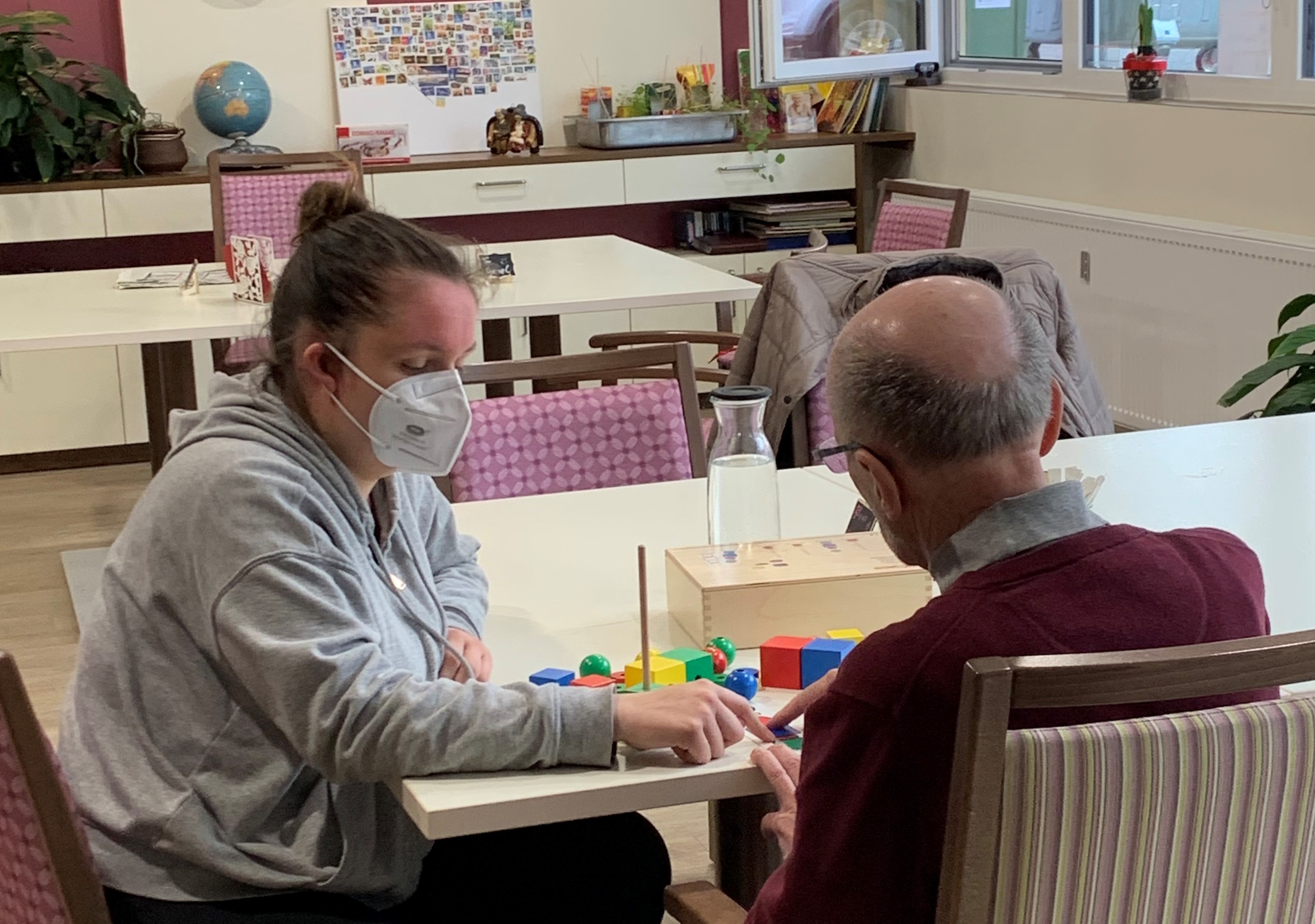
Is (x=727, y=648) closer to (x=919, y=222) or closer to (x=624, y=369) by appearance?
(x=624, y=369)

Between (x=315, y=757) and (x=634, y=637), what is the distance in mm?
437

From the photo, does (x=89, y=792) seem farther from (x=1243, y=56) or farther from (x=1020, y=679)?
(x=1243, y=56)

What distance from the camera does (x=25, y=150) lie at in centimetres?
557

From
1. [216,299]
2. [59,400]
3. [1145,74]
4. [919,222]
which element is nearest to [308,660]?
[216,299]

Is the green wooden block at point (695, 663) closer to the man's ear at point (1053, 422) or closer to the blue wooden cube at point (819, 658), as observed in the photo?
the blue wooden cube at point (819, 658)

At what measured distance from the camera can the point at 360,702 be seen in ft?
4.93

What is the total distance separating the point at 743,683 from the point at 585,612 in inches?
13.3

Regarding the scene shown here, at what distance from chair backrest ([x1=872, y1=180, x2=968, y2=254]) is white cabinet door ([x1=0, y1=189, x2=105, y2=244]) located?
2549 mm

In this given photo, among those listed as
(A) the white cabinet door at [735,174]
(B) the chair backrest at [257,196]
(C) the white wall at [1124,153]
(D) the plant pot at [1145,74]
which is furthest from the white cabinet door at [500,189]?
(D) the plant pot at [1145,74]

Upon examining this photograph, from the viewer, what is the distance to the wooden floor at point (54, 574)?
9.99 feet

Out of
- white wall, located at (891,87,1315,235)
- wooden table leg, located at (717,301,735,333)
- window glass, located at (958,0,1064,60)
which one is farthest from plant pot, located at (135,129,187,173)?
window glass, located at (958,0,1064,60)

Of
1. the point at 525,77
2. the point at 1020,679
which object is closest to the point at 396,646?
the point at 1020,679

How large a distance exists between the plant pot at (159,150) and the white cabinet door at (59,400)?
64 centimetres

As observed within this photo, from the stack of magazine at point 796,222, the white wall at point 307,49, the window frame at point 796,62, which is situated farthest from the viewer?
the stack of magazine at point 796,222
